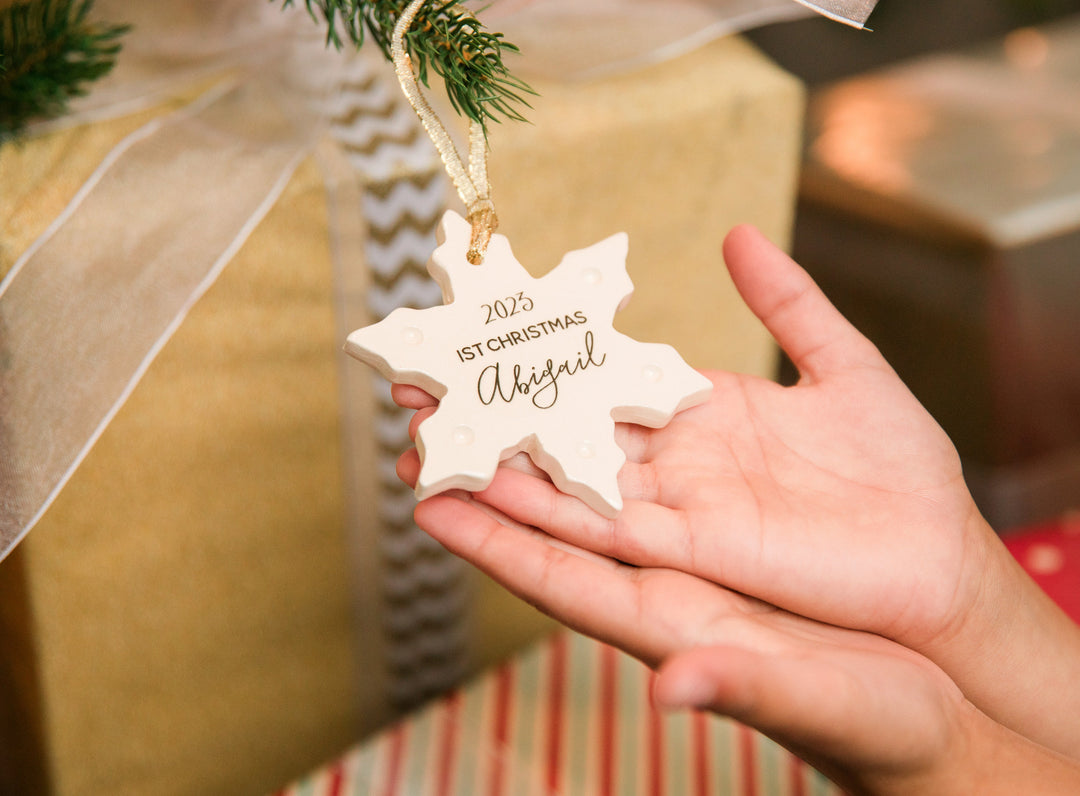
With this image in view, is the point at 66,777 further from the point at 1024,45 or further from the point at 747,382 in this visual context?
the point at 1024,45

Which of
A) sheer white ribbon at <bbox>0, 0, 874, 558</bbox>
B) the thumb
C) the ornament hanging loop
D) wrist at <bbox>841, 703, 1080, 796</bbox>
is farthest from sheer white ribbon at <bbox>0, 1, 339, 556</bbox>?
wrist at <bbox>841, 703, 1080, 796</bbox>

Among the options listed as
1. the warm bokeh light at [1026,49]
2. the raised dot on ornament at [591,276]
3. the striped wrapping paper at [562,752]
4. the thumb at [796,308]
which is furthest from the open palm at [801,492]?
the warm bokeh light at [1026,49]

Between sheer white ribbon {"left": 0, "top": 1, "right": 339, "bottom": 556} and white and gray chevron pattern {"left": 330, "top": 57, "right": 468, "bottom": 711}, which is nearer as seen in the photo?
sheer white ribbon {"left": 0, "top": 1, "right": 339, "bottom": 556}

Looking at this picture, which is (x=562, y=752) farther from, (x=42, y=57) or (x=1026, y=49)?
(x=1026, y=49)

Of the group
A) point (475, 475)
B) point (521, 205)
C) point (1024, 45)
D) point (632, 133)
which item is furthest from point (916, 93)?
point (475, 475)

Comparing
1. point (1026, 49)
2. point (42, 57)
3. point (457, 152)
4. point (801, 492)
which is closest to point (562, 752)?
point (801, 492)

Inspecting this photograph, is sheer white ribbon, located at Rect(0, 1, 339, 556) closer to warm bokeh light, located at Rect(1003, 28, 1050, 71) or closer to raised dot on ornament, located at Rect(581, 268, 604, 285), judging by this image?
raised dot on ornament, located at Rect(581, 268, 604, 285)
